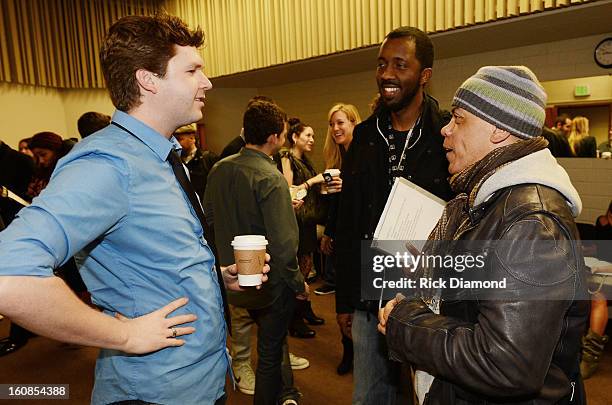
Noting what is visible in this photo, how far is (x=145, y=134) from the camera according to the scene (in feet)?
3.92

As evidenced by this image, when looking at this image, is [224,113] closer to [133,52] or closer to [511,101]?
[133,52]

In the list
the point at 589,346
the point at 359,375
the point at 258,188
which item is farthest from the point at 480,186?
the point at 589,346

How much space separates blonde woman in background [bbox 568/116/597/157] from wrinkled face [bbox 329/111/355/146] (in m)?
2.52

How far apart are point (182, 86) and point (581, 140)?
481cm

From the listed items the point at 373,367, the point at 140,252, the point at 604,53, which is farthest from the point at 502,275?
the point at 604,53

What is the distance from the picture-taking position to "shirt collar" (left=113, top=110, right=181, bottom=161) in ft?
3.89

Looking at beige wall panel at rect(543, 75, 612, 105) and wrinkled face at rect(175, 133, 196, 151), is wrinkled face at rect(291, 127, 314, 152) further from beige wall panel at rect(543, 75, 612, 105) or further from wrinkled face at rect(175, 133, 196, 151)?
beige wall panel at rect(543, 75, 612, 105)

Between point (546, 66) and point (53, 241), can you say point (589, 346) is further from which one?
point (53, 241)

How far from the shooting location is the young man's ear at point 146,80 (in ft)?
3.96

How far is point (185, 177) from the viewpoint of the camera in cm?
132

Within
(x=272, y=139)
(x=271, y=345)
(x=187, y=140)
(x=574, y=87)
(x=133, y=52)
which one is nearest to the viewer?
(x=133, y=52)

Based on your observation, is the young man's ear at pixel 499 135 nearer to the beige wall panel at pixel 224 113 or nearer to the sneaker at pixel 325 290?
the sneaker at pixel 325 290

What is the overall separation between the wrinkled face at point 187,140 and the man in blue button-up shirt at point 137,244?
3.56 metres

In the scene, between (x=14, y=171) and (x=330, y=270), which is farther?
(x=330, y=270)
